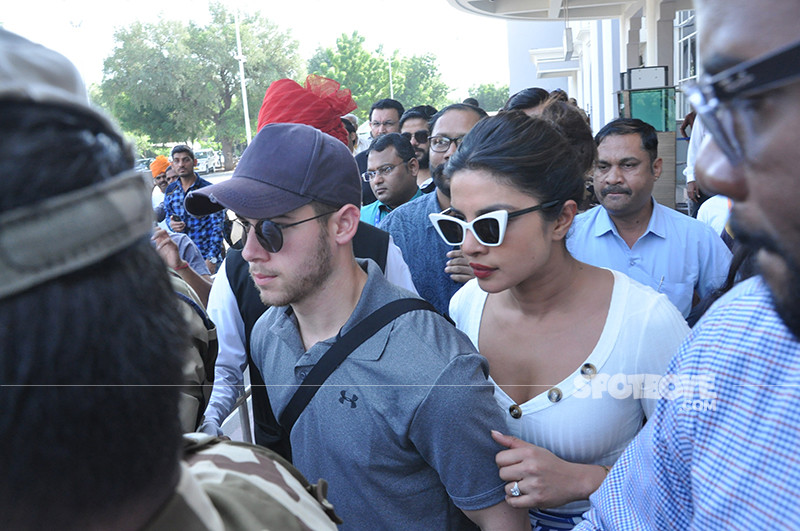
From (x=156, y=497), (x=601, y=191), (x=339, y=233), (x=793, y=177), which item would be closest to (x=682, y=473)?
(x=793, y=177)

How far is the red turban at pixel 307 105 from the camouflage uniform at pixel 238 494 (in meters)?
3.20

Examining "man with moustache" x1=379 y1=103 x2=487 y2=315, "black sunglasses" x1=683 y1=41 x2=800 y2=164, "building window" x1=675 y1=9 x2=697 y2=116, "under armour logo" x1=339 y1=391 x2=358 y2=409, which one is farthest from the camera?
"building window" x1=675 y1=9 x2=697 y2=116

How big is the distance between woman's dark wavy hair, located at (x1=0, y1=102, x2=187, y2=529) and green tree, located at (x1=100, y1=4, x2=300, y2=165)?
2529cm

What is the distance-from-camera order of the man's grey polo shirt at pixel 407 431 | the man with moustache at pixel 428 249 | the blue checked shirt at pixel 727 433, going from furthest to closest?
the man with moustache at pixel 428 249
the man's grey polo shirt at pixel 407 431
the blue checked shirt at pixel 727 433

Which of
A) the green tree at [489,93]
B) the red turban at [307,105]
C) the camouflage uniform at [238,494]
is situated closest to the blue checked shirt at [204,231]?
the red turban at [307,105]

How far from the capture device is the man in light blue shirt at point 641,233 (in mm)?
3369

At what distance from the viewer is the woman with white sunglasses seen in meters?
1.95

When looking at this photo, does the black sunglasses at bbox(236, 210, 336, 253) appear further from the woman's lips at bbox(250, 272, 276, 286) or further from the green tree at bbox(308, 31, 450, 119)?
the green tree at bbox(308, 31, 450, 119)

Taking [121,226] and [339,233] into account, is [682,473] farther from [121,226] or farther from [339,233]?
[339,233]

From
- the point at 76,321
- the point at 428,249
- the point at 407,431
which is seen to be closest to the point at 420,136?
the point at 428,249

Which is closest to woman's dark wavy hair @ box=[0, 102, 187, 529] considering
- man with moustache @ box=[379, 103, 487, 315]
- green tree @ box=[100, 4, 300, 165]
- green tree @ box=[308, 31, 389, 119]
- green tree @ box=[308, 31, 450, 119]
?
man with moustache @ box=[379, 103, 487, 315]

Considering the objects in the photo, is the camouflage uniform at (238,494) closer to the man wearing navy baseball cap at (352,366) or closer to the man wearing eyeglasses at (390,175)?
the man wearing navy baseball cap at (352,366)

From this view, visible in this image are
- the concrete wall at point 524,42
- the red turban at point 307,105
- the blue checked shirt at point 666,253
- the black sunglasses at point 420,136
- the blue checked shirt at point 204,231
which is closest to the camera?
the blue checked shirt at point 666,253

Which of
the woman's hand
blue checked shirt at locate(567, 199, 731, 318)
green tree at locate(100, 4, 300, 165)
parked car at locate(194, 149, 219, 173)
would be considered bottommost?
parked car at locate(194, 149, 219, 173)
